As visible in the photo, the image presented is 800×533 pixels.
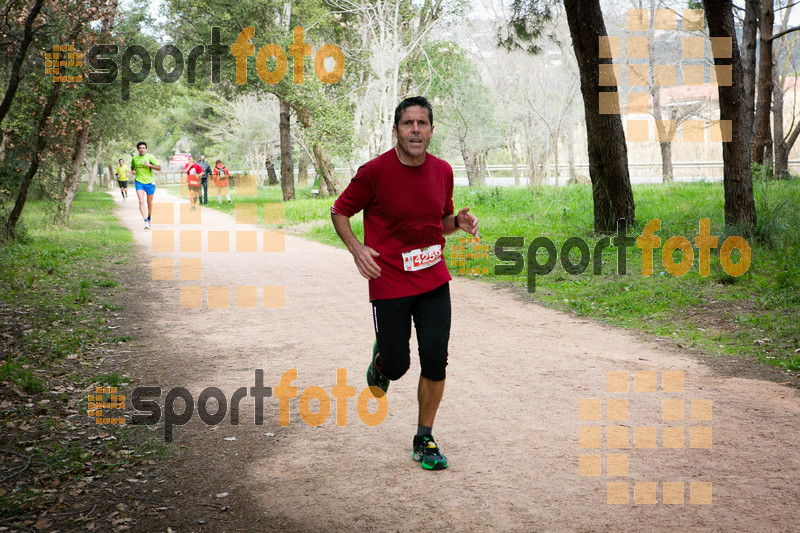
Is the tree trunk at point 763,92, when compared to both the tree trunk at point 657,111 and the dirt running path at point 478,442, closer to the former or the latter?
the tree trunk at point 657,111

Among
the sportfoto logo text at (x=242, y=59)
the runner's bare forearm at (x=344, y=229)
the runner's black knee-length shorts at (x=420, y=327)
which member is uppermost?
the sportfoto logo text at (x=242, y=59)

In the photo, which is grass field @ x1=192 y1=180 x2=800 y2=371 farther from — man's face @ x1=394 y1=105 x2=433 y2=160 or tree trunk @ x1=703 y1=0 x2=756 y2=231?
man's face @ x1=394 y1=105 x2=433 y2=160

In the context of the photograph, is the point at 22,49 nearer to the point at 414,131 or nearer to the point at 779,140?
the point at 414,131

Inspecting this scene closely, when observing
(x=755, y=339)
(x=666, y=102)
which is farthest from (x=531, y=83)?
(x=755, y=339)

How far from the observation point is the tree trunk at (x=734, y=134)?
35.7 feet

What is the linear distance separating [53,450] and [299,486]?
180 cm

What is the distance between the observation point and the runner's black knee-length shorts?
432cm

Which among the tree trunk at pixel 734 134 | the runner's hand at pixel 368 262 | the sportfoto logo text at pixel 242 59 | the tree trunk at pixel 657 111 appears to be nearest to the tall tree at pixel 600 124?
the tree trunk at pixel 734 134

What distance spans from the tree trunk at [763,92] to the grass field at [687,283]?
186 cm

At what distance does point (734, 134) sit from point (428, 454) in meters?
9.04

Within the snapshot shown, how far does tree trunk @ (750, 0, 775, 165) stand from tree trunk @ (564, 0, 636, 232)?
7.02 m

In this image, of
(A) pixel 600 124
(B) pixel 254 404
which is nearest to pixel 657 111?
(A) pixel 600 124

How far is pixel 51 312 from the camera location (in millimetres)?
8625

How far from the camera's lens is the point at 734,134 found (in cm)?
1102
